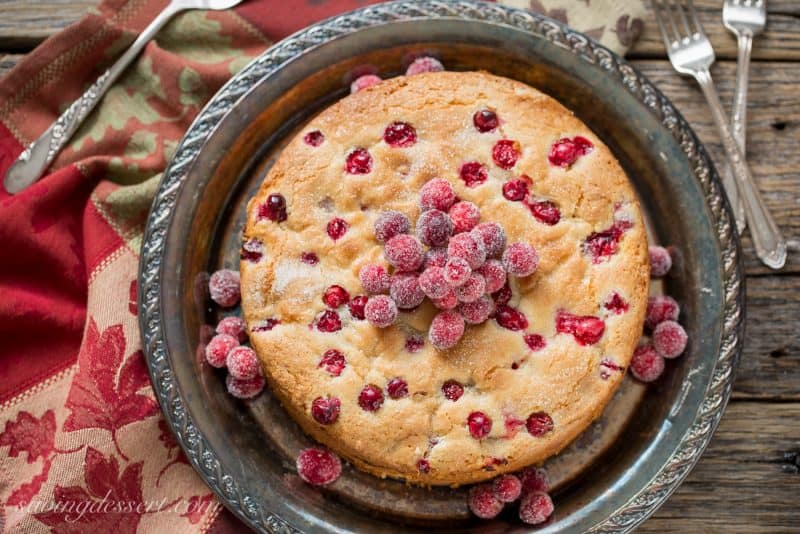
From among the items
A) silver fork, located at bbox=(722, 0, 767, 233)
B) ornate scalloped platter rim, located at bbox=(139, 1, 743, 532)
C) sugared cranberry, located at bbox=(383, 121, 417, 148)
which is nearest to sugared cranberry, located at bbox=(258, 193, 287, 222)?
ornate scalloped platter rim, located at bbox=(139, 1, 743, 532)

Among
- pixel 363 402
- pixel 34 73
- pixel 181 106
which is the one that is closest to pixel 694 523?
pixel 363 402

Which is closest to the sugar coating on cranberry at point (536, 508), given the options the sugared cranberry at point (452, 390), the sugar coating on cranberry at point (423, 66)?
the sugared cranberry at point (452, 390)

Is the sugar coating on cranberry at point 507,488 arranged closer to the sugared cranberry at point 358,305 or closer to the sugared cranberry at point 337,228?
the sugared cranberry at point 358,305

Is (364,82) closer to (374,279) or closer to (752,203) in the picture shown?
(374,279)

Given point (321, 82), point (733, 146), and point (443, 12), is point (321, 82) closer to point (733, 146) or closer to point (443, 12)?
point (443, 12)

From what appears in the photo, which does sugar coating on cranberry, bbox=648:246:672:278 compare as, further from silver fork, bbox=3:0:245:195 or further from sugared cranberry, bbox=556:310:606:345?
silver fork, bbox=3:0:245:195

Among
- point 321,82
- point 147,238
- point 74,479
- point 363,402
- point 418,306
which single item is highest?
point 321,82
